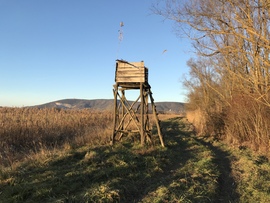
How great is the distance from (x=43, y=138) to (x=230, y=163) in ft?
28.6

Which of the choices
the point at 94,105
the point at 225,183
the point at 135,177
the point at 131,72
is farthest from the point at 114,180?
the point at 94,105

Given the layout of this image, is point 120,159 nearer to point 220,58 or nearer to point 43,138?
point 43,138

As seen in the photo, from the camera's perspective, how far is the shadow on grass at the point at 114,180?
5504mm

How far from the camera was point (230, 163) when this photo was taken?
30.4 ft

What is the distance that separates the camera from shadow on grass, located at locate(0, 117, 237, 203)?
18.1ft

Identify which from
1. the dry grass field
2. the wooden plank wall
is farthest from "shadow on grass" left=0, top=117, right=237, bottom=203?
the wooden plank wall

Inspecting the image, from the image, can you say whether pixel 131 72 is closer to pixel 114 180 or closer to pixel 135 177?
pixel 135 177

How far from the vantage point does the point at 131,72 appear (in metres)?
11.5

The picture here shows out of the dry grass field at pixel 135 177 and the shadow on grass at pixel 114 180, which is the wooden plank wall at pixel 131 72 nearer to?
the dry grass field at pixel 135 177

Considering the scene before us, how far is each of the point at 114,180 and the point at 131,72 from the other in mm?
6024

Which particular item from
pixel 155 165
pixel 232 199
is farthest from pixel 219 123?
pixel 232 199

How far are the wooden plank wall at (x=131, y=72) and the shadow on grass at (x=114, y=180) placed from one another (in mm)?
3465

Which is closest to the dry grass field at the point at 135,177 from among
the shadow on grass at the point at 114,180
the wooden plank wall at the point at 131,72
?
the shadow on grass at the point at 114,180

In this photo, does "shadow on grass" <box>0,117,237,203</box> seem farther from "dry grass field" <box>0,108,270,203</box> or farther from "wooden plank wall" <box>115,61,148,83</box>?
"wooden plank wall" <box>115,61,148,83</box>
